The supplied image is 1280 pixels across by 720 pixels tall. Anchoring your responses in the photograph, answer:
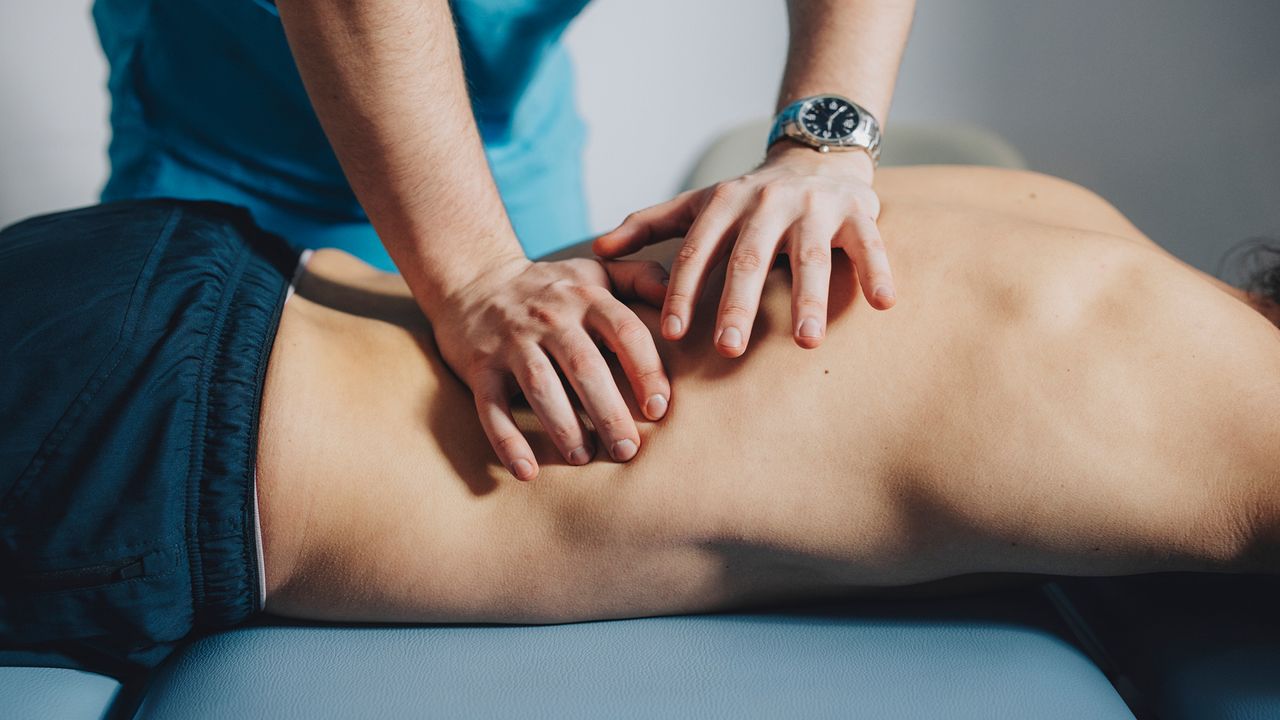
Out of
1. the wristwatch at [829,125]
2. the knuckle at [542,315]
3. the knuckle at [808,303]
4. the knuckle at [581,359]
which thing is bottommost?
the knuckle at [581,359]

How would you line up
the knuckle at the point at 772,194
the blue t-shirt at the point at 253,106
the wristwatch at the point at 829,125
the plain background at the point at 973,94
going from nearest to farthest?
the knuckle at the point at 772,194 < the wristwatch at the point at 829,125 < the blue t-shirt at the point at 253,106 < the plain background at the point at 973,94

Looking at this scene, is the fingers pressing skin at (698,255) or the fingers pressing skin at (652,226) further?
the fingers pressing skin at (652,226)

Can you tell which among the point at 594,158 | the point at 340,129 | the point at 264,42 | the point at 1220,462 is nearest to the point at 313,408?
the point at 340,129

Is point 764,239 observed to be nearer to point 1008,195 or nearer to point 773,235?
point 773,235

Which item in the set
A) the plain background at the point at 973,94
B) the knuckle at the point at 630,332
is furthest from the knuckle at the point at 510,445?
the plain background at the point at 973,94

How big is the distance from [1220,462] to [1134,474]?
0.18 feet

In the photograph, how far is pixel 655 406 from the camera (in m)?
0.63

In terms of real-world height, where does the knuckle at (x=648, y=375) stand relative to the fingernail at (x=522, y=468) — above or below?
above

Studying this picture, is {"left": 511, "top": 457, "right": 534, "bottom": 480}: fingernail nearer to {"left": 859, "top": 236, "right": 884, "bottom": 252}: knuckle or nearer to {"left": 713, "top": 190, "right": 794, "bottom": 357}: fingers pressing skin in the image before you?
{"left": 713, "top": 190, "right": 794, "bottom": 357}: fingers pressing skin

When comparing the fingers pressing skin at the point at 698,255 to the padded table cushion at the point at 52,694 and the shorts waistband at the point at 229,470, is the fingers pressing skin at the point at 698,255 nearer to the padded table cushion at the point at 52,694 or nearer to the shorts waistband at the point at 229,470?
the shorts waistband at the point at 229,470

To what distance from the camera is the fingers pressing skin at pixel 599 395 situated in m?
0.63

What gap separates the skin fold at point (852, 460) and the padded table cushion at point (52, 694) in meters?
0.13

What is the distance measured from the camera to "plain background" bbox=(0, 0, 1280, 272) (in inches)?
66.4

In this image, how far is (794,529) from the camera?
2.08 ft
